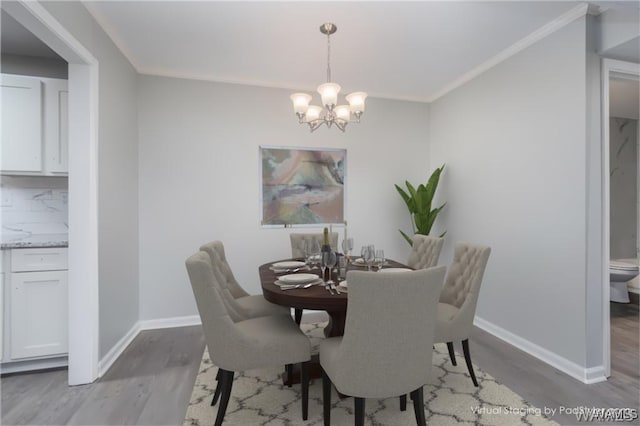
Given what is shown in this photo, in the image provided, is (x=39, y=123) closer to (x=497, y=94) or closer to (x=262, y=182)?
(x=262, y=182)

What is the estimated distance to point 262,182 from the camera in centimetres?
353

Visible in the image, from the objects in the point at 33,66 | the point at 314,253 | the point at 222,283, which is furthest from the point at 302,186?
the point at 33,66

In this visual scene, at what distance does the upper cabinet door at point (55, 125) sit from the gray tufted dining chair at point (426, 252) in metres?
3.11

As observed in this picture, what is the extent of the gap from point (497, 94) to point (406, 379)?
9.32 ft

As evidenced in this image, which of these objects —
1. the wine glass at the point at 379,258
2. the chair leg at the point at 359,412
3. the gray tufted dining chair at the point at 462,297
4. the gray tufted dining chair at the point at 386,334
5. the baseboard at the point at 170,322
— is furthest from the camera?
the baseboard at the point at 170,322

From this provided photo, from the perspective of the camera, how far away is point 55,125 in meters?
2.47

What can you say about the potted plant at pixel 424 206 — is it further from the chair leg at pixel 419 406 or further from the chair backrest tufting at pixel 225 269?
the chair leg at pixel 419 406

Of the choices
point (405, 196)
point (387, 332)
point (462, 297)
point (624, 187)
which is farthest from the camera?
point (624, 187)

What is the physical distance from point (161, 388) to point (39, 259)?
52.5 inches

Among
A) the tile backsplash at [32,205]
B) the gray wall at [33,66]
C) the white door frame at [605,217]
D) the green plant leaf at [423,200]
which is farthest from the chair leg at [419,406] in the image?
the gray wall at [33,66]

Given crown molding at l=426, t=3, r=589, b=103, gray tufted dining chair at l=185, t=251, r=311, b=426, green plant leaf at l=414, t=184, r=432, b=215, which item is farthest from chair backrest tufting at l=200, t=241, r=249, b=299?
crown molding at l=426, t=3, r=589, b=103

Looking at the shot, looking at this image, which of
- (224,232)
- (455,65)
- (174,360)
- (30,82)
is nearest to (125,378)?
(174,360)

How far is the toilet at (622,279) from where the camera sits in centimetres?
357

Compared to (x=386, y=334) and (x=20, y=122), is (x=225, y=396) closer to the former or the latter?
(x=386, y=334)
